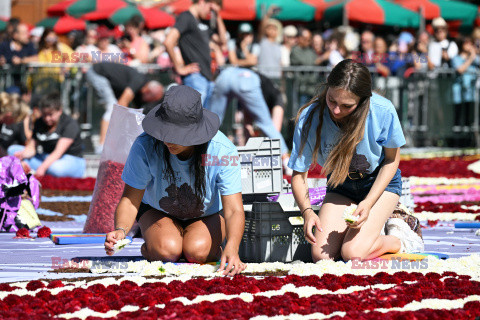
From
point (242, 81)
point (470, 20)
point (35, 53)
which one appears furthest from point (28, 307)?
point (470, 20)

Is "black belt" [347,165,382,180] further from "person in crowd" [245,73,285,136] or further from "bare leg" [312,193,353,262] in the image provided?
"person in crowd" [245,73,285,136]

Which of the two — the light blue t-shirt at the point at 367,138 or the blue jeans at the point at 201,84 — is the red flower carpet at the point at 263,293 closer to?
the light blue t-shirt at the point at 367,138

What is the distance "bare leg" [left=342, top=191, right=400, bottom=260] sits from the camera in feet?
17.1

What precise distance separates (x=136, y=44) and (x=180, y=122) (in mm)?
10056

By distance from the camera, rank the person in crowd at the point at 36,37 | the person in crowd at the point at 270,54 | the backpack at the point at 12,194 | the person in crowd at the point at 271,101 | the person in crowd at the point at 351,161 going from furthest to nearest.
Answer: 1. the person in crowd at the point at 36,37
2. the person in crowd at the point at 270,54
3. the person in crowd at the point at 271,101
4. the backpack at the point at 12,194
5. the person in crowd at the point at 351,161

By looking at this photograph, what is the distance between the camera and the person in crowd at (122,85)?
12422 millimetres

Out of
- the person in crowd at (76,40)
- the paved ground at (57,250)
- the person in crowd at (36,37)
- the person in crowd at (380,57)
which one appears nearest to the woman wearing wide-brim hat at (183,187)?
the paved ground at (57,250)

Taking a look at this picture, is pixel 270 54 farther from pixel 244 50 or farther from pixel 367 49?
pixel 367 49

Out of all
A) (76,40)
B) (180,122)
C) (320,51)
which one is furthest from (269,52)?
(180,122)

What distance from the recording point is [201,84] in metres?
10.4

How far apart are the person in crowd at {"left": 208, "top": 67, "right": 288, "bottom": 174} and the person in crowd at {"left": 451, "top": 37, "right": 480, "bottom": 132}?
677 cm

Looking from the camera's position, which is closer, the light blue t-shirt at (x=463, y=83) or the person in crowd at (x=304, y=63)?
the person in crowd at (x=304, y=63)

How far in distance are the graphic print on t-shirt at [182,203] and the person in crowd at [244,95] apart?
4998 millimetres

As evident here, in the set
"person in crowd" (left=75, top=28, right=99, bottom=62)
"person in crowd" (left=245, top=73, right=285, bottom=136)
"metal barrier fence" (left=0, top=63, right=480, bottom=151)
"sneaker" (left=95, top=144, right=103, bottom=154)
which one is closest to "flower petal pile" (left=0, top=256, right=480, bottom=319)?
"person in crowd" (left=245, top=73, right=285, bottom=136)
